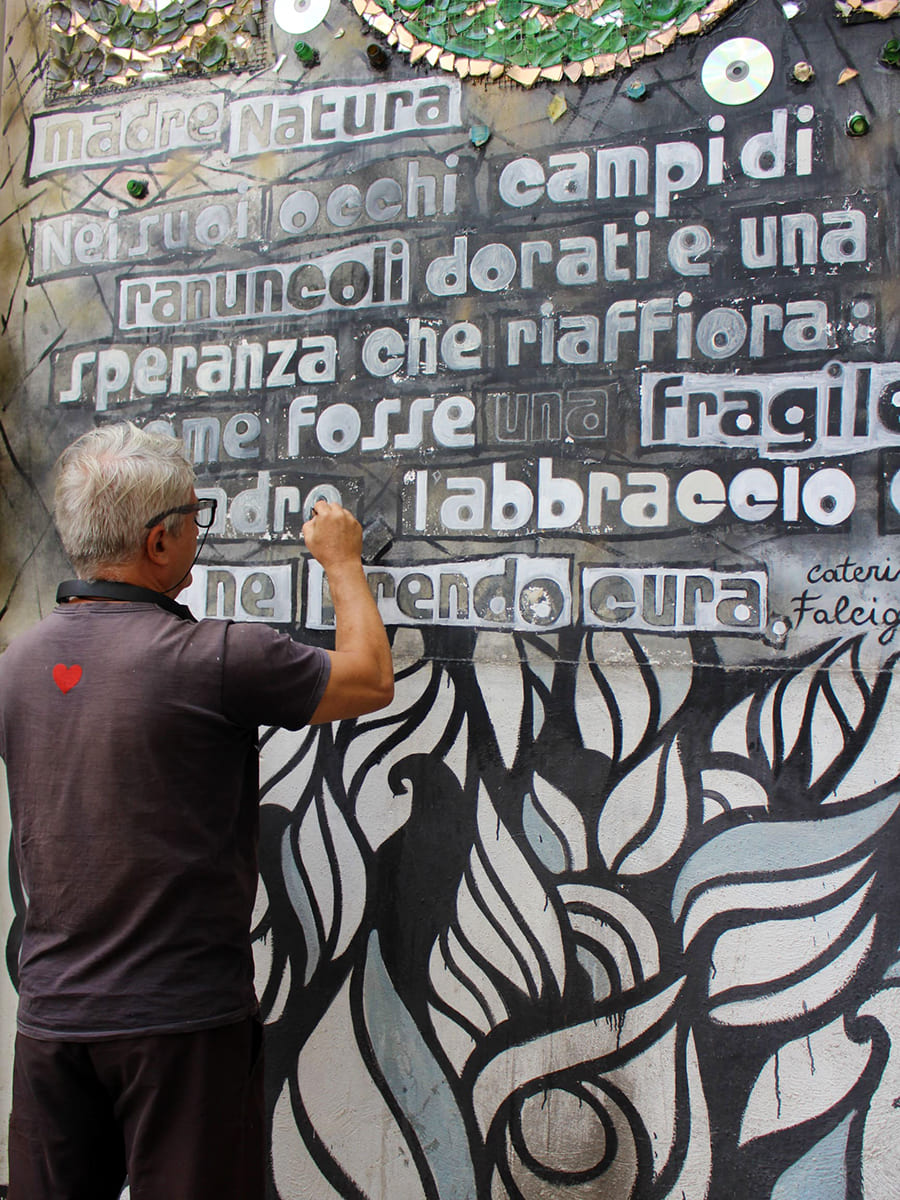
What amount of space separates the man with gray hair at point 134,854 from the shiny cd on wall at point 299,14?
1.50 m

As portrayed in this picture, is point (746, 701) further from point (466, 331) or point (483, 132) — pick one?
point (483, 132)

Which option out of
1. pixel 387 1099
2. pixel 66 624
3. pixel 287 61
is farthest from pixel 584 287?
pixel 387 1099

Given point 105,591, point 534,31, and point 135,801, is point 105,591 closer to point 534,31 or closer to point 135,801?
point 135,801

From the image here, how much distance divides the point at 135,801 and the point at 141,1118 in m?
0.52

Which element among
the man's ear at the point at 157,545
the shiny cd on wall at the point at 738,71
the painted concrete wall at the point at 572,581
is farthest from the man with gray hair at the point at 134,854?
the shiny cd on wall at the point at 738,71

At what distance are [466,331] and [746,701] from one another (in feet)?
3.75

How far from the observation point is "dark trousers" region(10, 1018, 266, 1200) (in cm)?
154

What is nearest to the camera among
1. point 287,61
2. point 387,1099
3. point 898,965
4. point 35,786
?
point 35,786

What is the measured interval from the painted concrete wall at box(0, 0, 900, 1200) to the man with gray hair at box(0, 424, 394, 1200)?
0.67m

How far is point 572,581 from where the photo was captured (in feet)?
7.35

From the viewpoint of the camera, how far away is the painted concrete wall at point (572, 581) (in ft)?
6.82

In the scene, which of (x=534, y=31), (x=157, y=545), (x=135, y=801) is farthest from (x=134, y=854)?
(x=534, y=31)

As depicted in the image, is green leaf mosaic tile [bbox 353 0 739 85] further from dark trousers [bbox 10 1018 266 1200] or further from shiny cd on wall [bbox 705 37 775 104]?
dark trousers [bbox 10 1018 266 1200]

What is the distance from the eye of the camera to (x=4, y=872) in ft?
8.75
